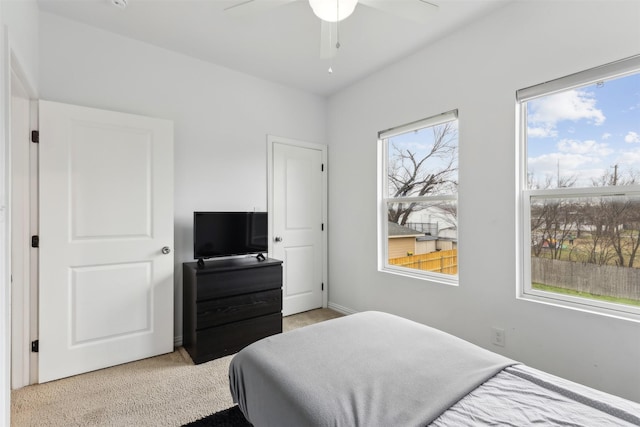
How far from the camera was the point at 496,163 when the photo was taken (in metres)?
2.28

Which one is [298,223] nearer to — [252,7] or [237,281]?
[237,281]

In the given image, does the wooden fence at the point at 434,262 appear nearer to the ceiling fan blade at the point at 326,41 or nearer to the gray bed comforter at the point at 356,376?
the gray bed comforter at the point at 356,376

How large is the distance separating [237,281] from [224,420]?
1074 mm

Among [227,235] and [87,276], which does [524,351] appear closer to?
[227,235]

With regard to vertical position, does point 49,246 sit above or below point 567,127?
below

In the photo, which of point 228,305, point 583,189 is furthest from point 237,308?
point 583,189

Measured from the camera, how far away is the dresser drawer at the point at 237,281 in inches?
97.9

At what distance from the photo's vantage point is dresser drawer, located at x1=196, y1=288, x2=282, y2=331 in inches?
97.9

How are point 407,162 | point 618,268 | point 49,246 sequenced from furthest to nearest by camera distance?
point 407,162 < point 49,246 < point 618,268

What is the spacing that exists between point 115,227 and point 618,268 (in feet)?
11.4

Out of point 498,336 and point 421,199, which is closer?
point 498,336

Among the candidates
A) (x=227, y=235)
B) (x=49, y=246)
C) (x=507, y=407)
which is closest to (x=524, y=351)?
(x=507, y=407)

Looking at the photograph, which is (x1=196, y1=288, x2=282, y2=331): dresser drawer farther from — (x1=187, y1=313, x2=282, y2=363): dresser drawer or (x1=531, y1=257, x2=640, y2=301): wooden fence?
(x1=531, y1=257, x2=640, y2=301): wooden fence

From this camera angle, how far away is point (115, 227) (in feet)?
7.97
